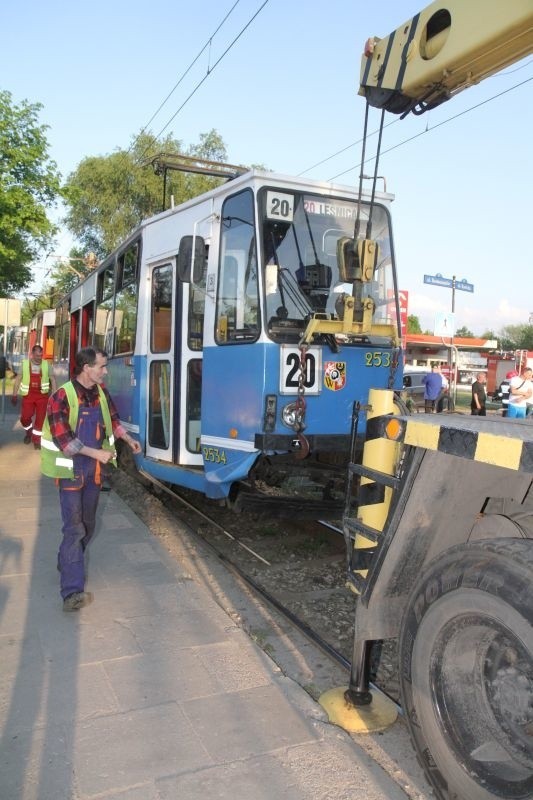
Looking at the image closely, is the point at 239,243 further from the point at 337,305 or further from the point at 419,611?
the point at 419,611

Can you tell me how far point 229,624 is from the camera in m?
4.37

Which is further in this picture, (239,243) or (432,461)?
(239,243)

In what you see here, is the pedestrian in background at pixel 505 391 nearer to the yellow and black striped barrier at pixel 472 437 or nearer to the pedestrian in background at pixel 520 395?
the pedestrian in background at pixel 520 395

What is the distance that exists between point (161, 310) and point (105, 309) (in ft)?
8.97

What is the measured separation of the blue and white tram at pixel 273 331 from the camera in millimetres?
5277

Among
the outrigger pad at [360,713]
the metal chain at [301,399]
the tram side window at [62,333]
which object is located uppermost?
the tram side window at [62,333]

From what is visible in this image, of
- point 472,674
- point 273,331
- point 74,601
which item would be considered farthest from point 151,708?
point 273,331

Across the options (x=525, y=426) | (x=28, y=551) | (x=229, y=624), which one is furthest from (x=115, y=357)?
(x=525, y=426)

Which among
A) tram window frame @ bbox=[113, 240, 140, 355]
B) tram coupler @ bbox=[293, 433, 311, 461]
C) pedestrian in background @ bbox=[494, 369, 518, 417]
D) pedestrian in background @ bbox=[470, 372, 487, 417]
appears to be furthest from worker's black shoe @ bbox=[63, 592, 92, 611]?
pedestrian in background @ bbox=[470, 372, 487, 417]

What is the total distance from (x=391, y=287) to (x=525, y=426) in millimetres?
3927

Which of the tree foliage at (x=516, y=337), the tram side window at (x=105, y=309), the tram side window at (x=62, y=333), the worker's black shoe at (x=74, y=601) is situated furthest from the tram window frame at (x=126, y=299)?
the tree foliage at (x=516, y=337)

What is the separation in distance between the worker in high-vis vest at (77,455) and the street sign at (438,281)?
14110 mm

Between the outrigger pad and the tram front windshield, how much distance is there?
2.83 metres

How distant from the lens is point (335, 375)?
5512mm
